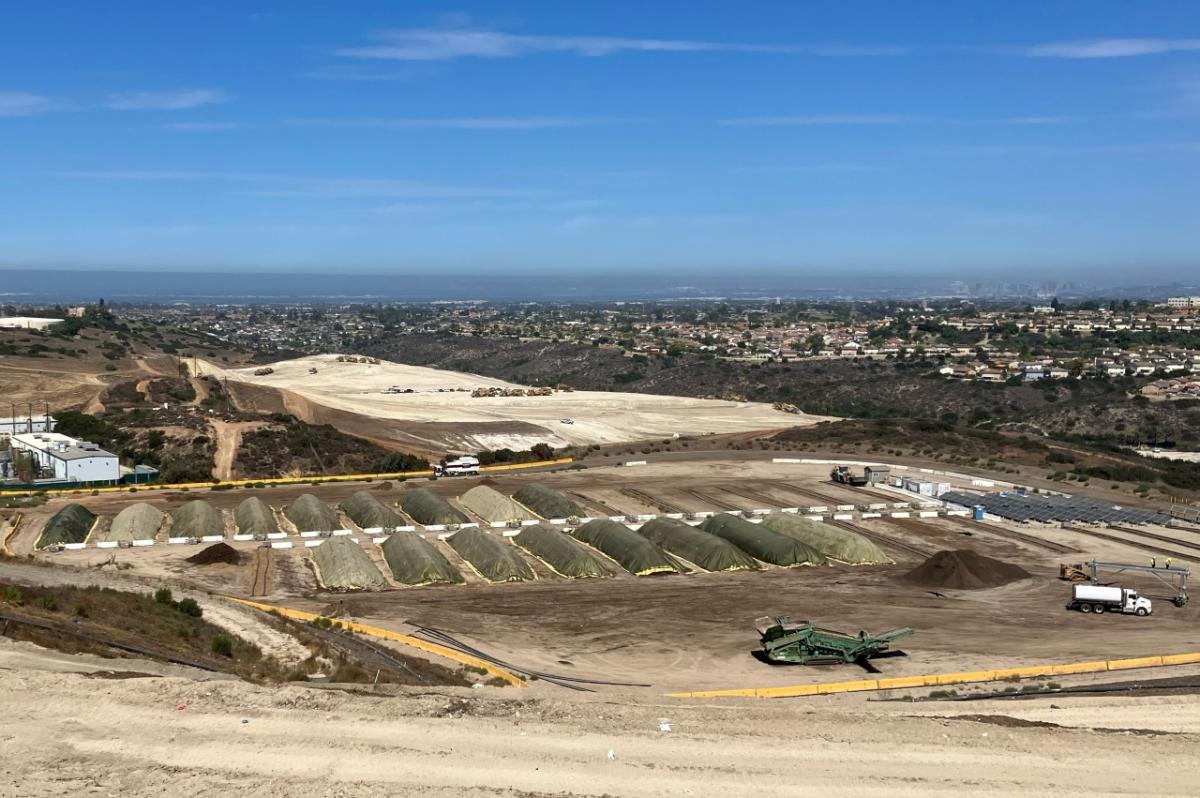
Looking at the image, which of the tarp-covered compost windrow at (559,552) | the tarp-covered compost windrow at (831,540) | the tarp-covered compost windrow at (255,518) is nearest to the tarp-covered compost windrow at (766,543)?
Answer: the tarp-covered compost windrow at (831,540)

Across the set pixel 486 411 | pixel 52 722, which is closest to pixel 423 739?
pixel 52 722

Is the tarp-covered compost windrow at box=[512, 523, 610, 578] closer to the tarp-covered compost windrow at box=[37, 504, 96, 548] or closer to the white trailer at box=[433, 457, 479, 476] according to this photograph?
the tarp-covered compost windrow at box=[37, 504, 96, 548]

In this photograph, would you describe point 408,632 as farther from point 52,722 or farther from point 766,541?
point 766,541

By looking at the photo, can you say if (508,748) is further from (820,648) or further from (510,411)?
(510,411)

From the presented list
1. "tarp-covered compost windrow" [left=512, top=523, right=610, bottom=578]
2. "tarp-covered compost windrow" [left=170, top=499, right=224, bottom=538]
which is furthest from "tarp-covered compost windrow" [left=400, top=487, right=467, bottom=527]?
"tarp-covered compost windrow" [left=170, top=499, right=224, bottom=538]

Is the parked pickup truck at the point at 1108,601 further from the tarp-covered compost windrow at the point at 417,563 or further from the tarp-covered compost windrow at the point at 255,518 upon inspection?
the tarp-covered compost windrow at the point at 255,518
